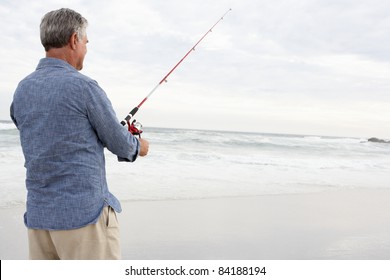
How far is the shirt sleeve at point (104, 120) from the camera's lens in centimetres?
124

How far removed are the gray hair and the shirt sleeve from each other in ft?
0.56

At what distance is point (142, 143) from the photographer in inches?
56.3

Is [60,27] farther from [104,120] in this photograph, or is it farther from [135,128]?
[135,128]

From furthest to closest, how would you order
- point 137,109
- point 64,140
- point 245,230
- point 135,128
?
point 245,230
point 137,109
point 135,128
point 64,140

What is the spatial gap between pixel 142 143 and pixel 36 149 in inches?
13.4

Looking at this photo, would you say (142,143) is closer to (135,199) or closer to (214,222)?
(214,222)

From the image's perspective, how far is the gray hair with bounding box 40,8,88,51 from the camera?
1.26 m

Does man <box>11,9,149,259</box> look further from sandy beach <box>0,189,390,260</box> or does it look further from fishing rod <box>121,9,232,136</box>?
sandy beach <box>0,189,390,260</box>

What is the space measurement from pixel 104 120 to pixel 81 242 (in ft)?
1.27

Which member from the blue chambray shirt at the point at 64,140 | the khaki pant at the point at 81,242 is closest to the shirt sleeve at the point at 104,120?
the blue chambray shirt at the point at 64,140

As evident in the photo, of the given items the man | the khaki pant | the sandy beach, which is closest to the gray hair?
the man

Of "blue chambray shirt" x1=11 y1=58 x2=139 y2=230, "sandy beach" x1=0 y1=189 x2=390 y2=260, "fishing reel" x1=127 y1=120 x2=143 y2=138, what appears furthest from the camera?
"sandy beach" x1=0 y1=189 x2=390 y2=260

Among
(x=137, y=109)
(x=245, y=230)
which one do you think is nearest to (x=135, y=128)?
(x=137, y=109)

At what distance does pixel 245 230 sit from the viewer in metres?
3.94
